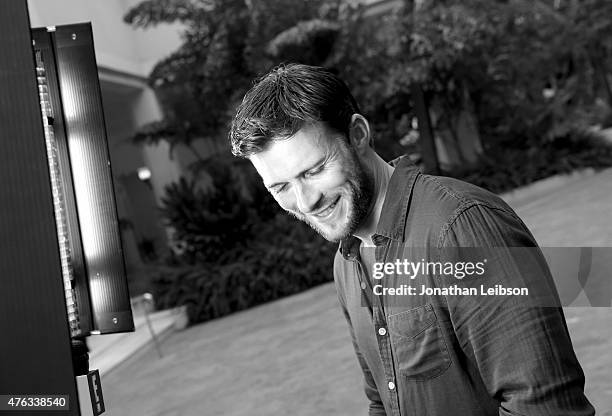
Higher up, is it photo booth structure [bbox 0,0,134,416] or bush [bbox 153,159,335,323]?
photo booth structure [bbox 0,0,134,416]

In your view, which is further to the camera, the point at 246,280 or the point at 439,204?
the point at 246,280

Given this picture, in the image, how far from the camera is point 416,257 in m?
1.12

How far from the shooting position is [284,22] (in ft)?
32.1

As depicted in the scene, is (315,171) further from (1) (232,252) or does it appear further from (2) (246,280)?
(1) (232,252)

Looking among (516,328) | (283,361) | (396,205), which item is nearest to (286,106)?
(396,205)

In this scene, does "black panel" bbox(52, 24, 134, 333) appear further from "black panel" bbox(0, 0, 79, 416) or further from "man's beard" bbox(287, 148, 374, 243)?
"man's beard" bbox(287, 148, 374, 243)

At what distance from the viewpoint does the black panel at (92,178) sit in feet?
3.48

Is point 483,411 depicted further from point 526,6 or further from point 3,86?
point 526,6

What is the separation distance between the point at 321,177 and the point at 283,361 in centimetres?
428

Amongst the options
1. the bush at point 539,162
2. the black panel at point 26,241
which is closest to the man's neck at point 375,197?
the black panel at point 26,241

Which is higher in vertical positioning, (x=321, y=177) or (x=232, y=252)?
(x=321, y=177)

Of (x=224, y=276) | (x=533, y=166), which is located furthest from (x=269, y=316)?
(x=533, y=166)

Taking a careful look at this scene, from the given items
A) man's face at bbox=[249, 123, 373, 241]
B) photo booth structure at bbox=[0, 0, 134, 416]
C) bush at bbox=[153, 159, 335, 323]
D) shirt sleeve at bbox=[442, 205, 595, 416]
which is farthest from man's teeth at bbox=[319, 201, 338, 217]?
bush at bbox=[153, 159, 335, 323]

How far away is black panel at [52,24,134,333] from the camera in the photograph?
106 cm
